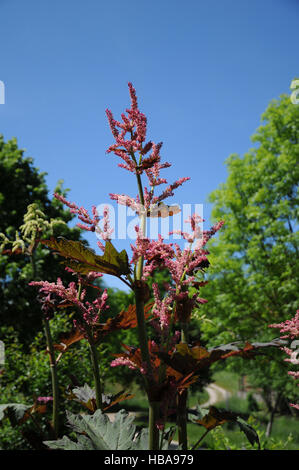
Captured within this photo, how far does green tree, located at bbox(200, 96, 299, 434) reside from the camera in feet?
36.6

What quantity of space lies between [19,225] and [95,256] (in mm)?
13558

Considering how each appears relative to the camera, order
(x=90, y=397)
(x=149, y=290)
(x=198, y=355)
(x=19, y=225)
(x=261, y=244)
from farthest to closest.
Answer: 1. (x=19, y=225)
2. (x=261, y=244)
3. (x=90, y=397)
4. (x=149, y=290)
5. (x=198, y=355)

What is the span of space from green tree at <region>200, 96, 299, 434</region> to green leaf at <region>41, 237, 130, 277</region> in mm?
10292

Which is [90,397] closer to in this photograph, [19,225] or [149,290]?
[149,290]

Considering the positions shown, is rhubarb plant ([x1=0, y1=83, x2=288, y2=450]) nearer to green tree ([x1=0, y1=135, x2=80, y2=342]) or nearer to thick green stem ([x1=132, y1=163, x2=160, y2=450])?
thick green stem ([x1=132, y1=163, x2=160, y2=450])

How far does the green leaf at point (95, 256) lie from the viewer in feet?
3.23

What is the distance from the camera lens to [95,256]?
1002mm

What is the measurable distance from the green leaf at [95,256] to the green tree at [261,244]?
33.8 feet

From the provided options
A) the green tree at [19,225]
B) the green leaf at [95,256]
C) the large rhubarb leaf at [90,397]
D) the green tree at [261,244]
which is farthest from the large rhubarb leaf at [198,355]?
the green tree at [19,225]

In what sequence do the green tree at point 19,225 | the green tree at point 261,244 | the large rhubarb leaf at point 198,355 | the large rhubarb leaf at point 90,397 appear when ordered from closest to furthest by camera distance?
the large rhubarb leaf at point 198,355 < the large rhubarb leaf at point 90,397 < the green tree at point 261,244 < the green tree at point 19,225

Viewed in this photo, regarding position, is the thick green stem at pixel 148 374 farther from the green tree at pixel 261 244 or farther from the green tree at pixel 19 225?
the green tree at pixel 19 225

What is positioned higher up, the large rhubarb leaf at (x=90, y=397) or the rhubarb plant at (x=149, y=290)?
the rhubarb plant at (x=149, y=290)

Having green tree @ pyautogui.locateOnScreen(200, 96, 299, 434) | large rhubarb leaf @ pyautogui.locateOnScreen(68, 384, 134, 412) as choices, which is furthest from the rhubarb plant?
green tree @ pyautogui.locateOnScreen(200, 96, 299, 434)

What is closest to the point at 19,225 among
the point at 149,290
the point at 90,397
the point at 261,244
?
the point at 261,244
